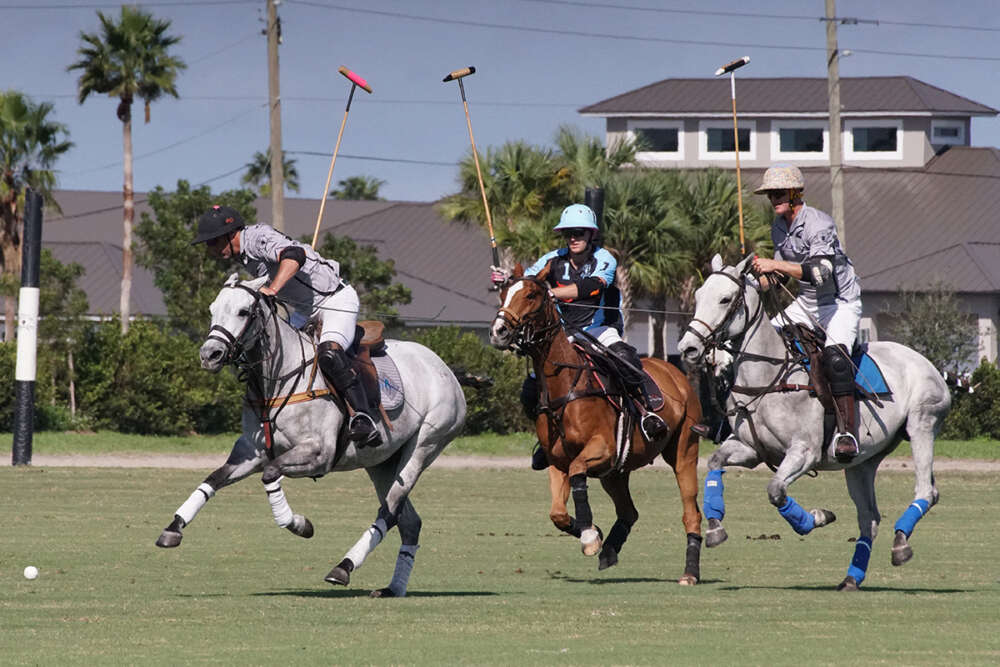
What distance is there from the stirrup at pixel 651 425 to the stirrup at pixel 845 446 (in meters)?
→ 1.50

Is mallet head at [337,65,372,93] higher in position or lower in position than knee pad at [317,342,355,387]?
higher

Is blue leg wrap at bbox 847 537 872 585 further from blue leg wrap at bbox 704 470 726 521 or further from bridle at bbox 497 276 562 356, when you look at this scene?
bridle at bbox 497 276 562 356

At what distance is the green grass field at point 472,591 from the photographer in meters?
9.98

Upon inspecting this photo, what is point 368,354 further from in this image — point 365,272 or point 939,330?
point 939,330

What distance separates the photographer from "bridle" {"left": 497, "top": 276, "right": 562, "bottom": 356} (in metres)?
12.8

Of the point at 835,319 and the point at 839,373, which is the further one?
the point at 835,319

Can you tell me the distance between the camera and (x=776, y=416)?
1310 cm

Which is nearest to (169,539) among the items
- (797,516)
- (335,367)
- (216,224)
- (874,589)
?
(335,367)

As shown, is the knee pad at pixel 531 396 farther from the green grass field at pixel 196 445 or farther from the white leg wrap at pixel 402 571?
the green grass field at pixel 196 445

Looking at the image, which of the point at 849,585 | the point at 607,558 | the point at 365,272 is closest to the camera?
the point at 849,585

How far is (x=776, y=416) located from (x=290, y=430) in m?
3.73

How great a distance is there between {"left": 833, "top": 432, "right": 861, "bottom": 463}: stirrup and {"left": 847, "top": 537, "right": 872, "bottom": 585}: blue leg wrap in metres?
1.09

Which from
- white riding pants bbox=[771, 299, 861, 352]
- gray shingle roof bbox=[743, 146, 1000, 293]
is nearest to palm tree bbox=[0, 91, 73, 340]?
gray shingle roof bbox=[743, 146, 1000, 293]

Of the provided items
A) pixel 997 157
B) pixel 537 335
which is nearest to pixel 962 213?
pixel 997 157
